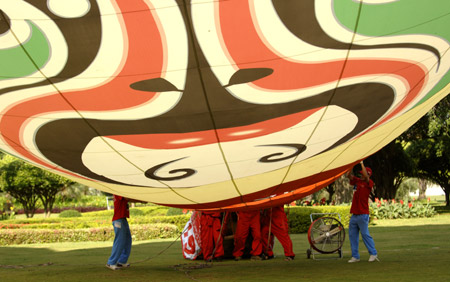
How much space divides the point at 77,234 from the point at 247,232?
9.82 metres

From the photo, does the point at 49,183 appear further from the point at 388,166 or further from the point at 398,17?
the point at 398,17

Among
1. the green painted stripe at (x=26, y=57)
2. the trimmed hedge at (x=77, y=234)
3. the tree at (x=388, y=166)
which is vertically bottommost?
the trimmed hedge at (x=77, y=234)

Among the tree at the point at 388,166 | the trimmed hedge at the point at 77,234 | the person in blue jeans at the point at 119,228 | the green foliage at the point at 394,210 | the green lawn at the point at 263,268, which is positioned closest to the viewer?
the green lawn at the point at 263,268

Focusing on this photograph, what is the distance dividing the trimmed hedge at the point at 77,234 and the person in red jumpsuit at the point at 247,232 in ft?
26.1

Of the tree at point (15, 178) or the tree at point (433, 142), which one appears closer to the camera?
the tree at point (433, 142)

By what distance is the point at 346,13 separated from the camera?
4484 mm

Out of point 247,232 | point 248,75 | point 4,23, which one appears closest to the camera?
point 4,23

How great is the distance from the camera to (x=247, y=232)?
10.1 m

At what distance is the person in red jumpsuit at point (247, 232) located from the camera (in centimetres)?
998

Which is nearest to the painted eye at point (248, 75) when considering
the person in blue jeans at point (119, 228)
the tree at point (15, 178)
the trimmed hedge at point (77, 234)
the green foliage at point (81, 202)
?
the person in blue jeans at point (119, 228)

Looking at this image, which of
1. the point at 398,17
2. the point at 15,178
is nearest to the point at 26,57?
the point at 398,17

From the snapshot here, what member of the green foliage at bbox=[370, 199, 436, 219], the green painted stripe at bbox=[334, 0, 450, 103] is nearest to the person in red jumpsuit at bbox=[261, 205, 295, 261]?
the green painted stripe at bbox=[334, 0, 450, 103]

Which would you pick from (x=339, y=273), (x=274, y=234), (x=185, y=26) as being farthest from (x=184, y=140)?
(x=274, y=234)

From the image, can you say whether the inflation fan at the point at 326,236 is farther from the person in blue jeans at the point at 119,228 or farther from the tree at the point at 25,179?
the tree at the point at 25,179
